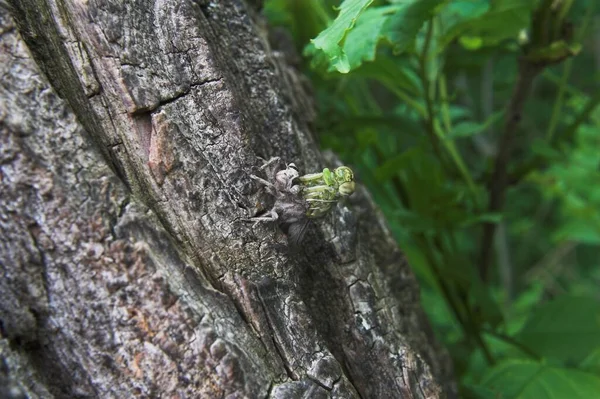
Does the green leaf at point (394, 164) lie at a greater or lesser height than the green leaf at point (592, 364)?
greater

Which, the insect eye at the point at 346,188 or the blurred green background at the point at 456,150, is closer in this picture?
the insect eye at the point at 346,188

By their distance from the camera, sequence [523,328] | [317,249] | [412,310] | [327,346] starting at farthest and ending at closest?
[523,328], [412,310], [317,249], [327,346]

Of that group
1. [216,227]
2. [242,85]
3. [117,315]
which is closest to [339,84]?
[242,85]

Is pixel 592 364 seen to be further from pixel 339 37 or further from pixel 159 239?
pixel 159 239

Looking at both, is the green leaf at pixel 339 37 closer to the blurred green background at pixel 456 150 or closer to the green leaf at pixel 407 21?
the blurred green background at pixel 456 150

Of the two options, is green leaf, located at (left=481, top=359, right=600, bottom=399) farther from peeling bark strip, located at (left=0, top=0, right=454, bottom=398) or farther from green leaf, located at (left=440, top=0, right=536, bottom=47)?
green leaf, located at (left=440, top=0, right=536, bottom=47)

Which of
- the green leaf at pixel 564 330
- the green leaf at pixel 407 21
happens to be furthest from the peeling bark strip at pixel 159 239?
the green leaf at pixel 564 330

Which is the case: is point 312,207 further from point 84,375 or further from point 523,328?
point 523,328

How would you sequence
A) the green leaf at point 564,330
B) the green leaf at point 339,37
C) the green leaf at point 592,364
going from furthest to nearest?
the green leaf at point 564,330 → the green leaf at point 592,364 → the green leaf at point 339,37
